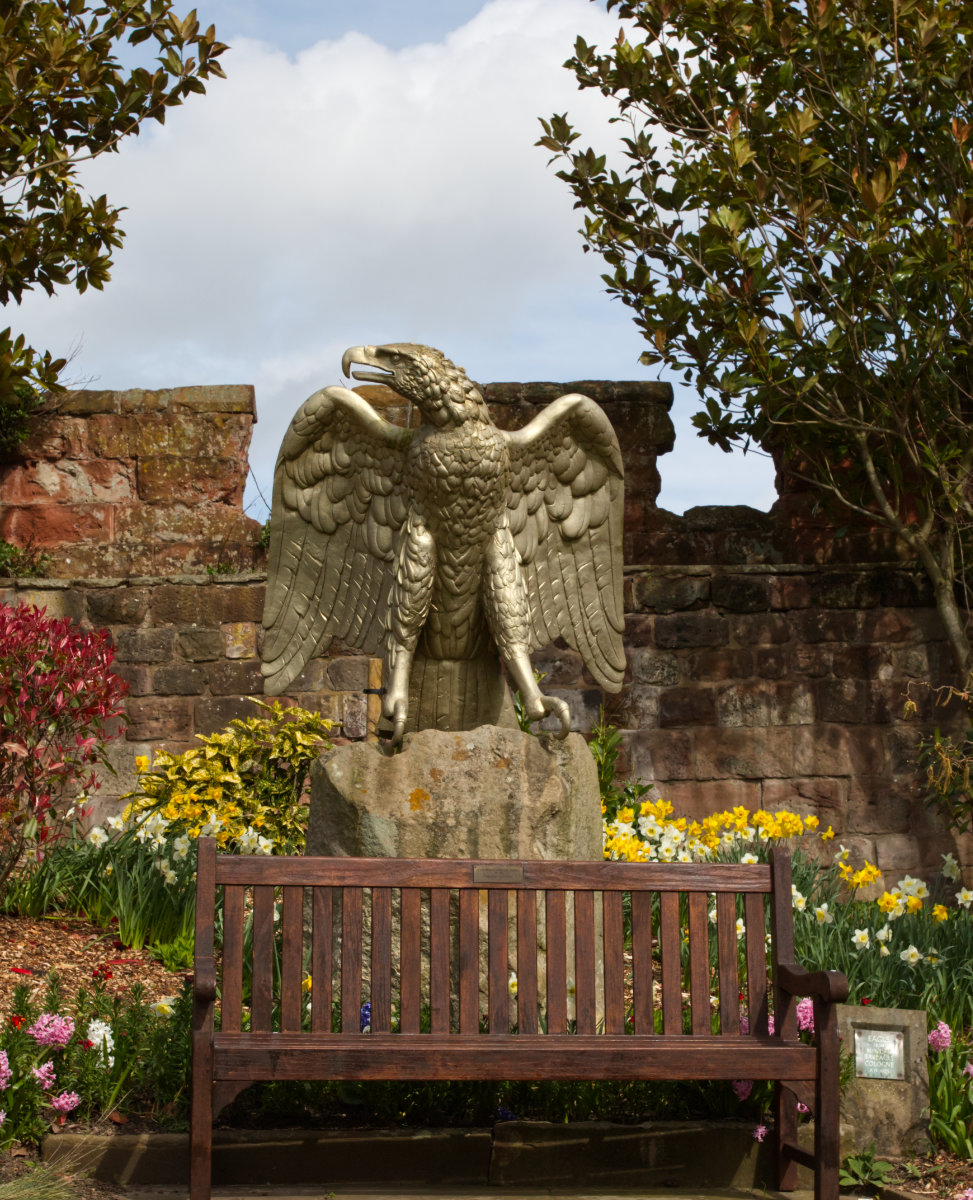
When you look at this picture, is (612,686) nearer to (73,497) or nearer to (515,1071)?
(515,1071)

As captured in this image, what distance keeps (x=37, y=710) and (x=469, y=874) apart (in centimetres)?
298

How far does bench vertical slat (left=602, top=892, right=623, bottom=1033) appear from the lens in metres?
3.85

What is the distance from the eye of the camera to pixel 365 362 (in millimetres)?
4406

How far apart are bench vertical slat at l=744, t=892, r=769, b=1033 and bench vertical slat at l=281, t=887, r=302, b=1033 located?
1.25m

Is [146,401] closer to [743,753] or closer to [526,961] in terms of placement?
[743,753]

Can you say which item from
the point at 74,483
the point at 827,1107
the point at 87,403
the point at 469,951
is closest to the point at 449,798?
the point at 469,951

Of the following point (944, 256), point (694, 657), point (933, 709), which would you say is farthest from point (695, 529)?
point (944, 256)

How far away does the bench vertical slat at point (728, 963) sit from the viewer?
3885 millimetres

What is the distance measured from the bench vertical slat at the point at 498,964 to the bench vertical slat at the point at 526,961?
43mm

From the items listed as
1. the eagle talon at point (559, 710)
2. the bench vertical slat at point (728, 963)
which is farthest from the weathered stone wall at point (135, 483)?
the bench vertical slat at point (728, 963)

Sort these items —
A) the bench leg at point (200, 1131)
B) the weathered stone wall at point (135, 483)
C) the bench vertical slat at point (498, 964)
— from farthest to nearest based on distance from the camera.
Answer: the weathered stone wall at point (135, 483), the bench vertical slat at point (498, 964), the bench leg at point (200, 1131)

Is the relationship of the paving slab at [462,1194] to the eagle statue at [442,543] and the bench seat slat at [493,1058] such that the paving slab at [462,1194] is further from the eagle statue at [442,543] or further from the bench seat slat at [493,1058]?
the eagle statue at [442,543]

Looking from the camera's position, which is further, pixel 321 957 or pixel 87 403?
pixel 87 403

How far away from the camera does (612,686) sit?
5012 millimetres
